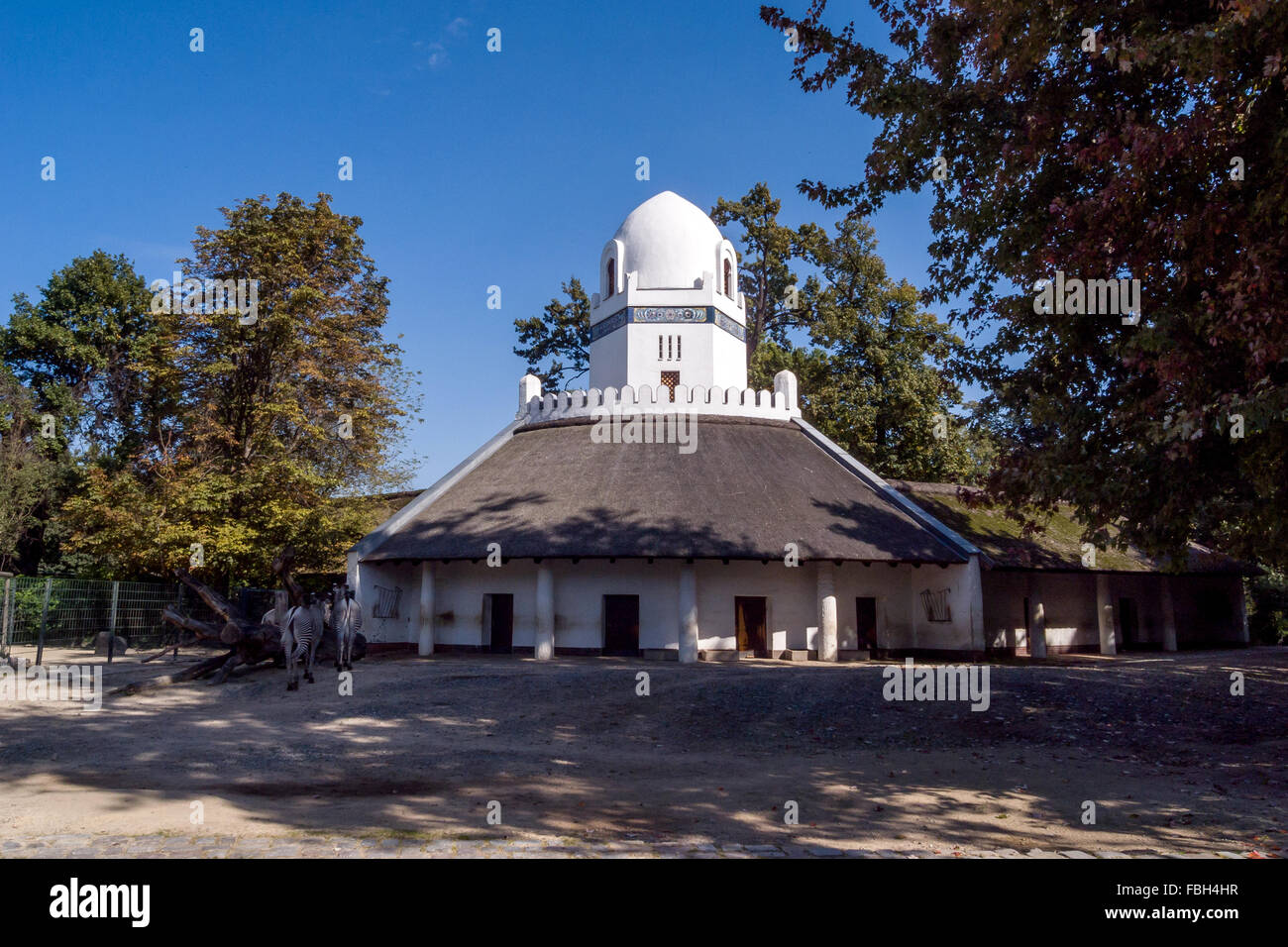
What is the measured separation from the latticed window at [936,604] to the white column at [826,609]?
339 centimetres

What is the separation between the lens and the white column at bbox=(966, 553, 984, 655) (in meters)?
24.1

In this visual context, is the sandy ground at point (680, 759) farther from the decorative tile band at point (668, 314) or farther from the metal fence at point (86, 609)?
the decorative tile band at point (668, 314)

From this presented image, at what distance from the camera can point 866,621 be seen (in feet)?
86.8

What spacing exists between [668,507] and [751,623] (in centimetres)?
441

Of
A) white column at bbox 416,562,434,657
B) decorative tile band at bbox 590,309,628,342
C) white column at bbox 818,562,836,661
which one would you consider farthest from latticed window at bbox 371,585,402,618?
decorative tile band at bbox 590,309,628,342

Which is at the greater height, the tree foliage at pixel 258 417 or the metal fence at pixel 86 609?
the tree foliage at pixel 258 417

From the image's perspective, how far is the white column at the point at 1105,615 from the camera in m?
28.6

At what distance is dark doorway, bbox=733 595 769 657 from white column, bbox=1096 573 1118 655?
12.7 m

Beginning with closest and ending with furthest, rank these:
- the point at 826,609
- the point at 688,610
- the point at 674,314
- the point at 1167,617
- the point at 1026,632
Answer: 1. the point at 688,610
2. the point at 826,609
3. the point at 1026,632
4. the point at 1167,617
5. the point at 674,314

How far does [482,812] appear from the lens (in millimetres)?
8594

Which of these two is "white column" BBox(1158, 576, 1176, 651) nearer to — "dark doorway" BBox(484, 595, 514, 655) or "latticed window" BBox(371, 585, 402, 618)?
"dark doorway" BBox(484, 595, 514, 655)

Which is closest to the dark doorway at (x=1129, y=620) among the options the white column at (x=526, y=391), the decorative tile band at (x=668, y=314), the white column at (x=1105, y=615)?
the white column at (x=1105, y=615)

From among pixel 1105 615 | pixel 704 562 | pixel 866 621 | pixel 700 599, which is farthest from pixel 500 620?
pixel 1105 615

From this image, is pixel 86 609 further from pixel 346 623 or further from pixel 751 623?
pixel 751 623
